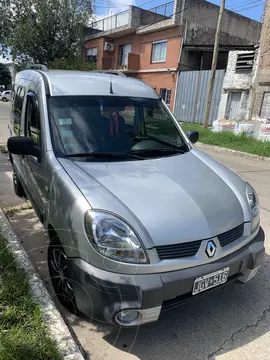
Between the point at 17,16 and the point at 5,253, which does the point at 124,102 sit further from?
the point at 17,16

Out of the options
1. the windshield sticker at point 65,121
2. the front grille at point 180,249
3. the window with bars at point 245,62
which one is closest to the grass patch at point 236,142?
the window with bars at point 245,62

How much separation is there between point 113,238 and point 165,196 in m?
0.55

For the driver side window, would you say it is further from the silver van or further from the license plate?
the license plate

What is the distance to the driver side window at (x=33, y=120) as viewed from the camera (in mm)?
3329

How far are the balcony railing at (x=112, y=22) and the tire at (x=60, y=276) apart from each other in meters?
24.3

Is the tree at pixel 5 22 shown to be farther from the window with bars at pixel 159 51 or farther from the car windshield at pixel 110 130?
the car windshield at pixel 110 130

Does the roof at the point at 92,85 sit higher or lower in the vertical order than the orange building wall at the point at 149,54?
lower

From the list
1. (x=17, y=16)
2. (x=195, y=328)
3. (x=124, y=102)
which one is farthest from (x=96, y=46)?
(x=195, y=328)

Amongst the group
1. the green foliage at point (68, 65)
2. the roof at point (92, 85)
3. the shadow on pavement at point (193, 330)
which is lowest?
the shadow on pavement at point (193, 330)

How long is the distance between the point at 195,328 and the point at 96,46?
28556 mm

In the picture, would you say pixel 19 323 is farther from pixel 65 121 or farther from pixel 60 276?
pixel 65 121

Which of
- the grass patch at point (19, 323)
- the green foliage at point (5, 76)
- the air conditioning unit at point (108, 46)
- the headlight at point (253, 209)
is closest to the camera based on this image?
the grass patch at point (19, 323)

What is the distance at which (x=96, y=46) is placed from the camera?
27609mm

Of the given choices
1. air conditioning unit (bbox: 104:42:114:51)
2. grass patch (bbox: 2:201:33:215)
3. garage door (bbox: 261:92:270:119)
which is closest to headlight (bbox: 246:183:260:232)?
grass patch (bbox: 2:201:33:215)
